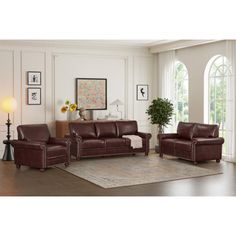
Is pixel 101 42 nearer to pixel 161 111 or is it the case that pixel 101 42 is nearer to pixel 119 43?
pixel 119 43

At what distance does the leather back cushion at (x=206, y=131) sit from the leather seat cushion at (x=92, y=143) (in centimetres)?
209

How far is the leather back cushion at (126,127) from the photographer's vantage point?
33.9 ft

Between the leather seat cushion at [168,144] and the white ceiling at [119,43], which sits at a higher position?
the white ceiling at [119,43]

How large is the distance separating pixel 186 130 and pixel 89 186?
144 inches

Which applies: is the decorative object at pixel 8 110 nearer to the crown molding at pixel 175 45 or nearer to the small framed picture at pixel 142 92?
the small framed picture at pixel 142 92

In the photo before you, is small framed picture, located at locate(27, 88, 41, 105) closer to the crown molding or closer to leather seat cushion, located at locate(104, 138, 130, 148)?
leather seat cushion, located at locate(104, 138, 130, 148)

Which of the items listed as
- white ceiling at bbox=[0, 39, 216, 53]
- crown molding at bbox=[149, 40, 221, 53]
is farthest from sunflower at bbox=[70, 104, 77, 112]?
crown molding at bbox=[149, 40, 221, 53]

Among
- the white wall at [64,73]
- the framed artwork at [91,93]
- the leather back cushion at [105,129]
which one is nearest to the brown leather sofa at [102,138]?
the leather back cushion at [105,129]

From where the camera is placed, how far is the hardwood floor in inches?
245

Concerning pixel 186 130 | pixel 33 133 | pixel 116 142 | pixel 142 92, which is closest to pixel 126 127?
pixel 116 142

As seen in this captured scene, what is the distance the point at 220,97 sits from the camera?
32.3 feet
